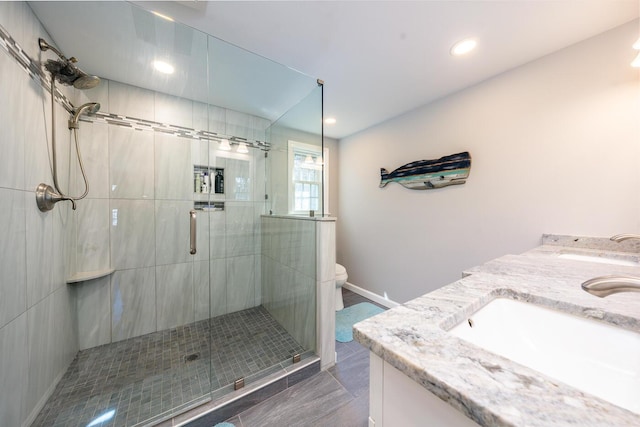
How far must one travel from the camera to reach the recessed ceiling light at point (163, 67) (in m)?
1.80

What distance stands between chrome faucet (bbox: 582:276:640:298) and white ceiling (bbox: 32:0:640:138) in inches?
59.4

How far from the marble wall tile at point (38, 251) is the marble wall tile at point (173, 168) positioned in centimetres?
74

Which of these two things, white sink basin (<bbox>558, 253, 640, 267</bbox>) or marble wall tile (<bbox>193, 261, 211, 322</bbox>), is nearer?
white sink basin (<bbox>558, 253, 640, 267</bbox>)

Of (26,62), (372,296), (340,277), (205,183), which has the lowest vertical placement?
(372,296)

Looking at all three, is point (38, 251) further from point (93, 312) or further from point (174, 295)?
point (174, 295)

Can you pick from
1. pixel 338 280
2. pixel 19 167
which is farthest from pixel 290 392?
pixel 19 167

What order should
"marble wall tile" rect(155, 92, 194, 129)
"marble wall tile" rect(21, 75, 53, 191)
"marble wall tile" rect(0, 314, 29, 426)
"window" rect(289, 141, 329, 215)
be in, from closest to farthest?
"marble wall tile" rect(0, 314, 29, 426) < "marble wall tile" rect(21, 75, 53, 191) < "marble wall tile" rect(155, 92, 194, 129) < "window" rect(289, 141, 329, 215)

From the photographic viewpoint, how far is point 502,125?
183cm

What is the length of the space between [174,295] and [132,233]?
69 centimetres

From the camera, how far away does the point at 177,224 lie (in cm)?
215

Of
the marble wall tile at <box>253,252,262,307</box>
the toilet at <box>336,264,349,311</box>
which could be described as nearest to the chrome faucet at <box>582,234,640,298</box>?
the toilet at <box>336,264,349,311</box>

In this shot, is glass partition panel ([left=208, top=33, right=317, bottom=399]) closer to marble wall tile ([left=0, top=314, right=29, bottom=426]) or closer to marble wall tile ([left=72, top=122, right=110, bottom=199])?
marble wall tile ([left=72, top=122, right=110, bottom=199])

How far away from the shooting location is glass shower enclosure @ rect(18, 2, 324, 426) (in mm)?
1455

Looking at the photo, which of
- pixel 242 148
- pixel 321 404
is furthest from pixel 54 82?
pixel 321 404
